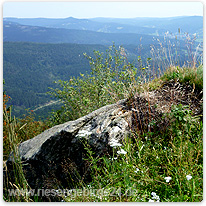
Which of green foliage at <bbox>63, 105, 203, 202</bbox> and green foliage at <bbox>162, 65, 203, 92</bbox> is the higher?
green foliage at <bbox>162, 65, 203, 92</bbox>

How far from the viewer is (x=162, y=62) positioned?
5246 millimetres

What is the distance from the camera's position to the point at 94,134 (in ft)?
12.0

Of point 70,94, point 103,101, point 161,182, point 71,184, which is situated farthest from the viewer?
point 70,94

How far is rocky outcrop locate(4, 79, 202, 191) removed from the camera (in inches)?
142

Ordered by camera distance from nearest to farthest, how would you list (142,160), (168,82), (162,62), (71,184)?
(142,160) → (71,184) → (168,82) → (162,62)

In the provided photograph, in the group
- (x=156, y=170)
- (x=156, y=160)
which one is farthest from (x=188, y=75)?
(x=156, y=170)

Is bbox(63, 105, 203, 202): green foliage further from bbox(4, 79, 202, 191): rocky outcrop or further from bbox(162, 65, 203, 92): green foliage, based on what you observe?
bbox(162, 65, 203, 92): green foliage

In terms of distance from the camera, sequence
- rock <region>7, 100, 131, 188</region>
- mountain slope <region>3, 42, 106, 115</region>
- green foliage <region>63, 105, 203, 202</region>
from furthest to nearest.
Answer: mountain slope <region>3, 42, 106, 115</region>, rock <region>7, 100, 131, 188</region>, green foliage <region>63, 105, 203, 202</region>

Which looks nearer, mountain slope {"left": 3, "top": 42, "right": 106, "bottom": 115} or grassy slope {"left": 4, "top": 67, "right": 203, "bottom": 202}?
grassy slope {"left": 4, "top": 67, "right": 203, "bottom": 202}

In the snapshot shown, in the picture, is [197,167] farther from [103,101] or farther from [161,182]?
[103,101]

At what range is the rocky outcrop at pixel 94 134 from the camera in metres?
3.61

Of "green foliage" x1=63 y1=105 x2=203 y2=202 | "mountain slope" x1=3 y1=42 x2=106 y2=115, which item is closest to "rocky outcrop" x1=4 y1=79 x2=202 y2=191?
"green foliage" x1=63 y1=105 x2=203 y2=202
